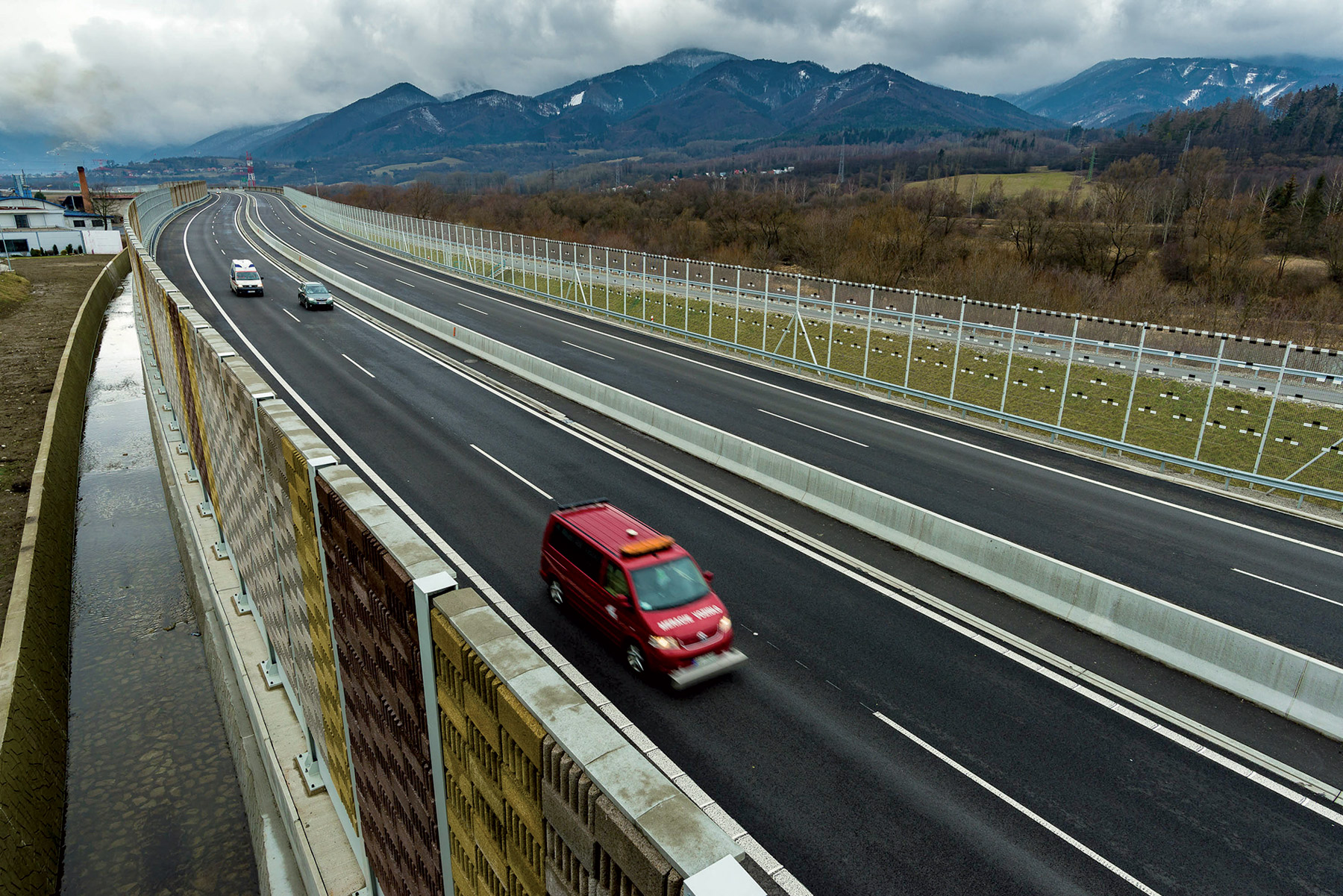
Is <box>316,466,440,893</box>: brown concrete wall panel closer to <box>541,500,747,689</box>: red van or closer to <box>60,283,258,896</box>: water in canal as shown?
<box>541,500,747,689</box>: red van

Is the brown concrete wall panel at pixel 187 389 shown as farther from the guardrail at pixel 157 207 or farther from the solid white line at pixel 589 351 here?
the guardrail at pixel 157 207

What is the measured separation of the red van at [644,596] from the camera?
36.1 feet

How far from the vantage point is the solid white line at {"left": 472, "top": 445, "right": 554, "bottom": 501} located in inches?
708

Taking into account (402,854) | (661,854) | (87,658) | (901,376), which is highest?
(661,854)

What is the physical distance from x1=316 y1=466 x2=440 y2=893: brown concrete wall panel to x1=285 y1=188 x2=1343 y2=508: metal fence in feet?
67.5

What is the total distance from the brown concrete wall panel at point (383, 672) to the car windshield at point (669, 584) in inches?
188

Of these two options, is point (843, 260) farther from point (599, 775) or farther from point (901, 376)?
point (599, 775)

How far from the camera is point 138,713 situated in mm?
16219

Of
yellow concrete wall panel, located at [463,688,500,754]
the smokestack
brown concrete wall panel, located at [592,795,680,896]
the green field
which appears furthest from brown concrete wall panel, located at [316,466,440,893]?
the smokestack

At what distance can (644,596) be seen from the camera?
11.4m

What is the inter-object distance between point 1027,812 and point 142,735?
16.4m

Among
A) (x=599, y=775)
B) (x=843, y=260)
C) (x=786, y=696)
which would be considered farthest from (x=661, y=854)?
(x=843, y=260)

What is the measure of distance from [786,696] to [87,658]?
17.1 meters

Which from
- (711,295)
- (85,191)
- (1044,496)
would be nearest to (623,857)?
(1044,496)
